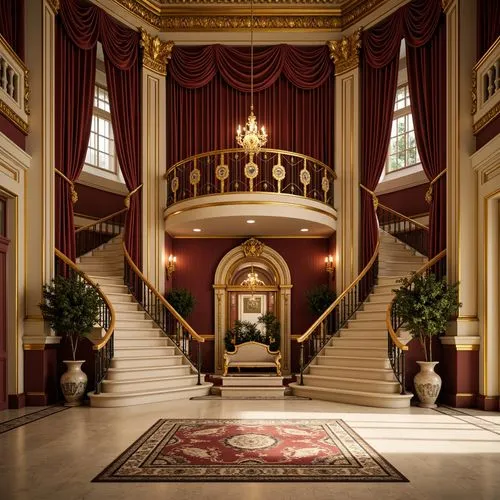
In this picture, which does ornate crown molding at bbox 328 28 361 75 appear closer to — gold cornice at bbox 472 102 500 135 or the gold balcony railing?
the gold balcony railing

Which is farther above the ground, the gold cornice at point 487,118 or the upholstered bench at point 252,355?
the gold cornice at point 487,118

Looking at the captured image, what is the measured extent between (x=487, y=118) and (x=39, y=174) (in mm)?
6701

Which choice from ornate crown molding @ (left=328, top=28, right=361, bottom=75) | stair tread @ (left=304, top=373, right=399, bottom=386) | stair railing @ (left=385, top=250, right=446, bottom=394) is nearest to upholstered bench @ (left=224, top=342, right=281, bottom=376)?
stair tread @ (left=304, top=373, right=399, bottom=386)

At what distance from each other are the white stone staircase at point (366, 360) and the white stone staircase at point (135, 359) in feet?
6.55

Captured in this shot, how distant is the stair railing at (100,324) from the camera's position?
8.74 metres

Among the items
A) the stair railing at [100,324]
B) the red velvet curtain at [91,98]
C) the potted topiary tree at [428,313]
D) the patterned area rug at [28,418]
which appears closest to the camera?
the patterned area rug at [28,418]

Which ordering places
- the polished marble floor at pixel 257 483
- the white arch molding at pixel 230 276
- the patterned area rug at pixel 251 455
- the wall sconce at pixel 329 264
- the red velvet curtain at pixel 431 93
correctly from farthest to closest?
the white arch molding at pixel 230 276, the wall sconce at pixel 329 264, the red velvet curtain at pixel 431 93, the patterned area rug at pixel 251 455, the polished marble floor at pixel 257 483

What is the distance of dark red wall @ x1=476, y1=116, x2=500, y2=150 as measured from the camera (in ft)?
26.1

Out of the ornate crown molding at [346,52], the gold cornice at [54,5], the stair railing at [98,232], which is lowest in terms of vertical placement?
the stair railing at [98,232]

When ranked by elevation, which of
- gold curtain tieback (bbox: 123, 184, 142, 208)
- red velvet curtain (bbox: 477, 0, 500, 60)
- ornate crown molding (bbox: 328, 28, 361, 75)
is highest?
ornate crown molding (bbox: 328, 28, 361, 75)

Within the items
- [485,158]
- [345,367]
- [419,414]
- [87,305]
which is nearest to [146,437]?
[87,305]

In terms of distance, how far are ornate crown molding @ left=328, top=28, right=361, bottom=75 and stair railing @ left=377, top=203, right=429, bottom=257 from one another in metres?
3.05

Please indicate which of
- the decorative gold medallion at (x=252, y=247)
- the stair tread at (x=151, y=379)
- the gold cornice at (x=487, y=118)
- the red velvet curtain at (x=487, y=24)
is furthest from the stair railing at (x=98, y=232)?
the red velvet curtain at (x=487, y=24)

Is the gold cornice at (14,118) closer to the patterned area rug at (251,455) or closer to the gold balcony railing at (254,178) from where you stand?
the gold balcony railing at (254,178)
